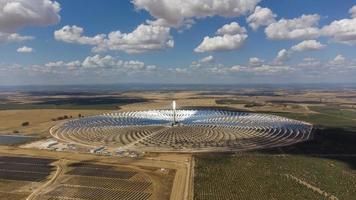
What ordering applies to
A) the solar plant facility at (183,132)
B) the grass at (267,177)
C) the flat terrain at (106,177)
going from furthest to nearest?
the solar plant facility at (183,132)
the flat terrain at (106,177)
the grass at (267,177)

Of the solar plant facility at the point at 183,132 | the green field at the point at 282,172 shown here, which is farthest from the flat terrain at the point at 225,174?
the solar plant facility at the point at 183,132

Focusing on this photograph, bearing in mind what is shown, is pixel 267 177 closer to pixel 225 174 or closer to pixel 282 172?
pixel 282 172

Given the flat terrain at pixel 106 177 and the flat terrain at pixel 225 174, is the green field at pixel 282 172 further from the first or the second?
the flat terrain at pixel 106 177

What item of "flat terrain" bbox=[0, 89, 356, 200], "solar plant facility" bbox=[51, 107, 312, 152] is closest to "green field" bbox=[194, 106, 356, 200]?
"flat terrain" bbox=[0, 89, 356, 200]

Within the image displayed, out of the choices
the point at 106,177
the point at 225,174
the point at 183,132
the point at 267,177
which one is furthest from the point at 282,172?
the point at 183,132

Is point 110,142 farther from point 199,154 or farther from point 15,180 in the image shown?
point 15,180

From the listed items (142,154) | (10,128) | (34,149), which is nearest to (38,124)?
(10,128)

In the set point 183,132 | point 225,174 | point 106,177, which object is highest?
point 183,132

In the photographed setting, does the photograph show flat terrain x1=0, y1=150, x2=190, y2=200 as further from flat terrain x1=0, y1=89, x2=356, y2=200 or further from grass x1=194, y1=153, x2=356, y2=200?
grass x1=194, y1=153, x2=356, y2=200
